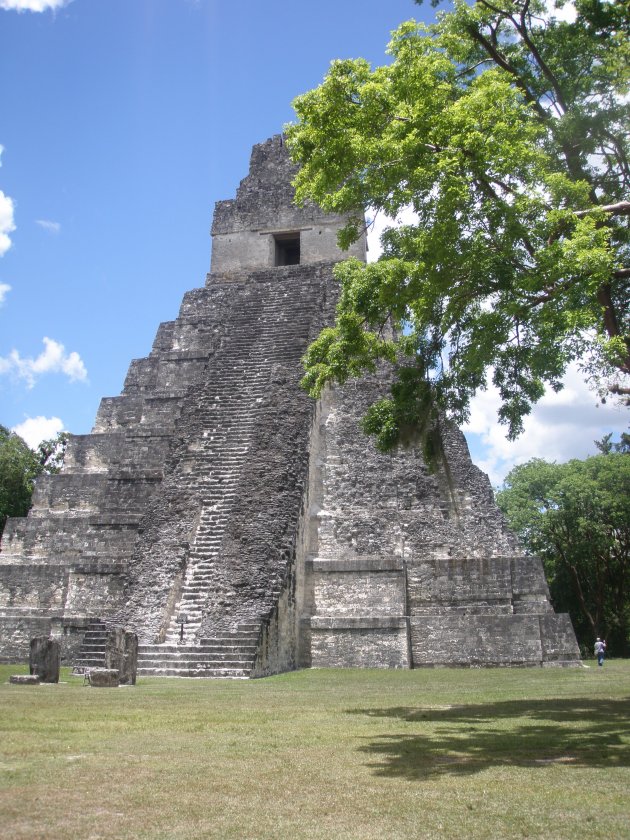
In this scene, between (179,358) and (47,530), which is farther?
(179,358)

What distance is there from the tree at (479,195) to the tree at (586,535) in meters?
20.9

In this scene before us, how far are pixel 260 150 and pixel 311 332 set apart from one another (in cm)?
756

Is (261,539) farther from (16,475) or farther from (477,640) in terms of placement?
(16,475)

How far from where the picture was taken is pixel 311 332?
16812 mm

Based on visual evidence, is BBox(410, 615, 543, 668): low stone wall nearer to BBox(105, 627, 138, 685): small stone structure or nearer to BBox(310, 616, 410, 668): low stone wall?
BBox(310, 616, 410, 668): low stone wall

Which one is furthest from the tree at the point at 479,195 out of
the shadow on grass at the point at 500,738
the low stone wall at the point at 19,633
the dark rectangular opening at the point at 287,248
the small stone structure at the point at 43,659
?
the dark rectangular opening at the point at 287,248

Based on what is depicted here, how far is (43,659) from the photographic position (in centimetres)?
894

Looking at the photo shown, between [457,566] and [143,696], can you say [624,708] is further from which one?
[457,566]

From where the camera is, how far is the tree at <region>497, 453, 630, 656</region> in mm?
27250

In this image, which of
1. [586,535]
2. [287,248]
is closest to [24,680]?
[287,248]

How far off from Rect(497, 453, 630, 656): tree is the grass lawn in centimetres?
2053

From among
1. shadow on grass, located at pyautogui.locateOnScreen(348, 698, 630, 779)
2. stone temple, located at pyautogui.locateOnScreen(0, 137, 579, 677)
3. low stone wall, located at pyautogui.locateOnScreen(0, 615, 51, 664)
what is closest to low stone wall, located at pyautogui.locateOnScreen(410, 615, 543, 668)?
stone temple, located at pyautogui.locateOnScreen(0, 137, 579, 677)

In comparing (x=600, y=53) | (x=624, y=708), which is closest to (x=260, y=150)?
(x=600, y=53)

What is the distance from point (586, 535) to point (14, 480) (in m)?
19.7
